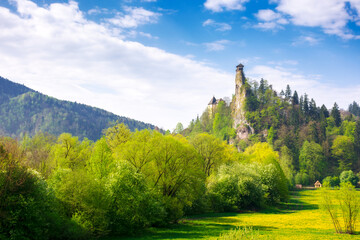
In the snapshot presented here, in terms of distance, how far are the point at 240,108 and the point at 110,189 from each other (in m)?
164

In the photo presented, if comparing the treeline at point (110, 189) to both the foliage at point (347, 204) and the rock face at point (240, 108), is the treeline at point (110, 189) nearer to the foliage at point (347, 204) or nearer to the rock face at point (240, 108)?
the foliage at point (347, 204)

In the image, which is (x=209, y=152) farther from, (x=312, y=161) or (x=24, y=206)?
(x=312, y=161)

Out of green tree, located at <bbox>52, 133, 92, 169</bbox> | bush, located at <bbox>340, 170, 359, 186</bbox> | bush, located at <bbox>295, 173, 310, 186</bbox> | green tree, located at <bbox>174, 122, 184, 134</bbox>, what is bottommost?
bush, located at <bbox>295, 173, 310, 186</bbox>

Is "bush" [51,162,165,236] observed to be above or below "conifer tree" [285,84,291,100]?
below

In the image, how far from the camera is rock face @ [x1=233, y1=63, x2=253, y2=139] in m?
179

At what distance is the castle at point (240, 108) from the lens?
586ft

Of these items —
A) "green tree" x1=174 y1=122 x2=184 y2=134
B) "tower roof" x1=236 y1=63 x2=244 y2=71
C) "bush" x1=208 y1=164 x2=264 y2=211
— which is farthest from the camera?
"green tree" x1=174 y1=122 x2=184 y2=134

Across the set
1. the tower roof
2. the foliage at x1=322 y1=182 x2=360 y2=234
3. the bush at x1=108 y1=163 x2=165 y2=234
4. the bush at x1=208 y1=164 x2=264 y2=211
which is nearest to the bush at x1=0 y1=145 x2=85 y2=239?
the bush at x1=108 y1=163 x2=165 y2=234

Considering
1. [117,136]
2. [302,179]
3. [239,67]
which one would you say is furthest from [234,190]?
[239,67]

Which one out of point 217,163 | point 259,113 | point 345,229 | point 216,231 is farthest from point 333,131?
point 216,231

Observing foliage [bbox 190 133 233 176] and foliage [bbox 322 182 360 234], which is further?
foliage [bbox 190 133 233 176]

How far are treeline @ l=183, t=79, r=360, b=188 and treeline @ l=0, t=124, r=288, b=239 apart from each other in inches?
2921

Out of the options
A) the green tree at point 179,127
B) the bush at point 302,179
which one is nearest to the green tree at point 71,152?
the bush at point 302,179

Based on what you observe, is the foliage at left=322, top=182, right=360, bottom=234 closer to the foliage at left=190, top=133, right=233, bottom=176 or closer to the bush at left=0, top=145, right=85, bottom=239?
the bush at left=0, top=145, right=85, bottom=239
